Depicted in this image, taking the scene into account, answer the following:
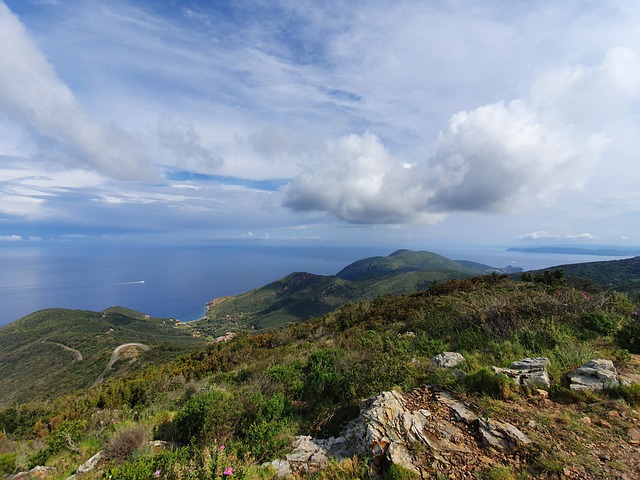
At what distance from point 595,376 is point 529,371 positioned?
891 millimetres

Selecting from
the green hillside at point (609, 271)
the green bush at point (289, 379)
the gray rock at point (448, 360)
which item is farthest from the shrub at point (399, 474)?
the green hillside at point (609, 271)

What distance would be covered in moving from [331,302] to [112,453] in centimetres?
10962

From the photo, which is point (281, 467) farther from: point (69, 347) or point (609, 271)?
point (609, 271)

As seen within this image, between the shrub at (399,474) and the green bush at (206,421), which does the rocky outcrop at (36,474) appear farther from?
the shrub at (399,474)

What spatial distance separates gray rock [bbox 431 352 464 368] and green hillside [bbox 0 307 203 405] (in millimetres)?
43543

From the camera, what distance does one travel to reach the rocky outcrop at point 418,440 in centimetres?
321

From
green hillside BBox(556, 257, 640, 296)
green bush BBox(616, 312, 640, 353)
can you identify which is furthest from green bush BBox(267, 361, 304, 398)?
green hillside BBox(556, 257, 640, 296)

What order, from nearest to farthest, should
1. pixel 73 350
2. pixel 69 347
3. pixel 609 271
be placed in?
pixel 73 350, pixel 69 347, pixel 609 271

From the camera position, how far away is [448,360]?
6082 mm

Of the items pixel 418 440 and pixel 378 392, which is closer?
pixel 418 440

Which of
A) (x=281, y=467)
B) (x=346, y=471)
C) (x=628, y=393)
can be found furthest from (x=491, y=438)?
(x=281, y=467)

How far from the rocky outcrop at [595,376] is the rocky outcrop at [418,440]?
1841mm

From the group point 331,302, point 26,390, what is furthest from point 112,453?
point 331,302

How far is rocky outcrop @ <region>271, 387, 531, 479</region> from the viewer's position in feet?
10.5
